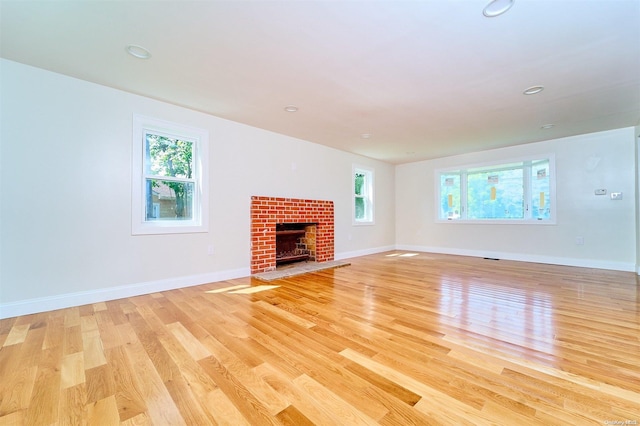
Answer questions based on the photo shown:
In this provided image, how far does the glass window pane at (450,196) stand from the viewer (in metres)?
6.33

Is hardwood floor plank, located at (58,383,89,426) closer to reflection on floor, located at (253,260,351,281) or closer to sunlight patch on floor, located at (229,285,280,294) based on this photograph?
sunlight patch on floor, located at (229,285,280,294)

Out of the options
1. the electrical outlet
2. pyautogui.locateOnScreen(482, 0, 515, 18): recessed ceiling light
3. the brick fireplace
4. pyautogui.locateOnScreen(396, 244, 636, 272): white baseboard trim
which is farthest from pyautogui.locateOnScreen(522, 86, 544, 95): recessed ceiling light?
pyautogui.locateOnScreen(396, 244, 636, 272): white baseboard trim

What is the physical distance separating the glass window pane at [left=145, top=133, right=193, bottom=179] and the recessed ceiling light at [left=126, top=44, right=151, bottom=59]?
3.85 feet

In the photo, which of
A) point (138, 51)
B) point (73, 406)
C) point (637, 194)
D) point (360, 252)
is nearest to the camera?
point (73, 406)

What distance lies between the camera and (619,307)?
2637 millimetres

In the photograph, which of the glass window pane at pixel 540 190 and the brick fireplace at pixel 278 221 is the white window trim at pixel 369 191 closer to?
the brick fireplace at pixel 278 221

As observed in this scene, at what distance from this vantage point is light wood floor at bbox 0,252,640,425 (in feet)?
4.17

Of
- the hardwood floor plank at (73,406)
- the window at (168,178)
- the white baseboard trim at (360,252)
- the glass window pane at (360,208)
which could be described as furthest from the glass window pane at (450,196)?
the hardwood floor plank at (73,406)

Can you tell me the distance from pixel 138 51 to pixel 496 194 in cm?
646

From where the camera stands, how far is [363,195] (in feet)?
21.5

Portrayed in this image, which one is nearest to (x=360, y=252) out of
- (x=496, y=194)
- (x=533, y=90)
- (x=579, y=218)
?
(x=496, y=194)

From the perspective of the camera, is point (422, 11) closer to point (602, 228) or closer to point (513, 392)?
point (513, 392)

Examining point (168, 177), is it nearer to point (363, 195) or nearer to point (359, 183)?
point (359, 183)

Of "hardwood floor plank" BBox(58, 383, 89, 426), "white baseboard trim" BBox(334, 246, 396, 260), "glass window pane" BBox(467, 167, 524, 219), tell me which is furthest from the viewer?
"white baseboard trim" BBox(334, 246, 396, 260)
